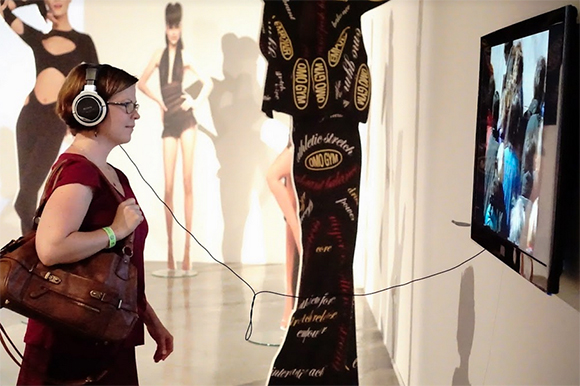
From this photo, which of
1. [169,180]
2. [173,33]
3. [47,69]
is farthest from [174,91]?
[47,69]

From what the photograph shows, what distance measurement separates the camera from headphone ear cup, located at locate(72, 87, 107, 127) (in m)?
1.80

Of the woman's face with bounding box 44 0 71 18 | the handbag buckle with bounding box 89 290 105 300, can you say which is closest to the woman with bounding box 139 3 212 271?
the woman's face with bounding box 44 0 71 18

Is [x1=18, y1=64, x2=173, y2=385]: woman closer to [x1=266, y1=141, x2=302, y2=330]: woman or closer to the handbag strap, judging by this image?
the handbag strap

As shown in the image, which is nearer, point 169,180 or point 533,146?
point 533,146

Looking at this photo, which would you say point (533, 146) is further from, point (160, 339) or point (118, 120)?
point (160, 339)

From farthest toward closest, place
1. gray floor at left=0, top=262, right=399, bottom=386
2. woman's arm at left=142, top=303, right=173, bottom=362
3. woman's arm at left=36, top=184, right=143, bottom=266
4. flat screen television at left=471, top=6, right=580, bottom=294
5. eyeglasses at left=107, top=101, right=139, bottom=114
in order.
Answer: gray floor at left=0, top=262, right=399, bottom=386
woman's arm at left=142, top=303, right=173, bottom=362
eyeglasses at left=107, top=101, right=139, bottom=114
woman's arm at left=36, top=184, right=143, bottom=266
flat screen television at left=471, top=6, right=580, bottom=294

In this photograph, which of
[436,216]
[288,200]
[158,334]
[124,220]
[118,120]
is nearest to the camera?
[124,220]

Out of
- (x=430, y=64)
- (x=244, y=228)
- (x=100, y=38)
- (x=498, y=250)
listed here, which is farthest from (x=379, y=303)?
(x=100, y=38)

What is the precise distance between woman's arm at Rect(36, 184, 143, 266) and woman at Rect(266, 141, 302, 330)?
40.3 inches

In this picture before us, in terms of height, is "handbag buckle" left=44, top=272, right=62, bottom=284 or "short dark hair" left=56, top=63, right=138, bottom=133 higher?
"short dark hair" left=56, top=63, right=138, bottom=133

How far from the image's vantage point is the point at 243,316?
2734 mm

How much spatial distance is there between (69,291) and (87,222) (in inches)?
6.4

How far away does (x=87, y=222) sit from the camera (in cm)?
174

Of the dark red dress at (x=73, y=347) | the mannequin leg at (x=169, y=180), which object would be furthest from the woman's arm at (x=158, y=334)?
the mannequin leg at (x=169, y=180)
